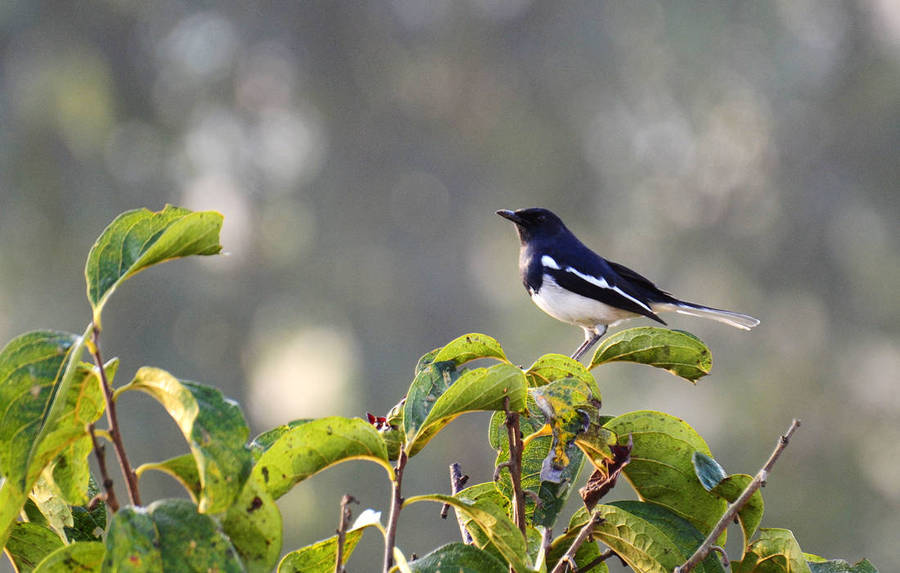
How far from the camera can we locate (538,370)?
1.38 metres

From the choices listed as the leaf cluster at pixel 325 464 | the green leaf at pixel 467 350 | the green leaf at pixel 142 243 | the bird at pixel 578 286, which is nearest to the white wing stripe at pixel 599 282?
the bird at pixel 578 286

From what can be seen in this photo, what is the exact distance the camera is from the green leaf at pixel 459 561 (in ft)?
3.58

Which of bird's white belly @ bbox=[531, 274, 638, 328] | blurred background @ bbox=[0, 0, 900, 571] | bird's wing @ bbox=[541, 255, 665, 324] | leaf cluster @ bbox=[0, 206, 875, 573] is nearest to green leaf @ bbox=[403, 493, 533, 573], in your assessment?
Result: leaf cluster @ bbox=[0, 206, 875, 573]

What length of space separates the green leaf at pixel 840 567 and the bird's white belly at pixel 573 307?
2.89 meters

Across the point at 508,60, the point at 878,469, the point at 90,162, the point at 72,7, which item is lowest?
the point at 878,469

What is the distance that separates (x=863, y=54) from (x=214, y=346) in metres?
8.84

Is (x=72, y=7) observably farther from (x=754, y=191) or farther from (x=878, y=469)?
(x=878, y=469)

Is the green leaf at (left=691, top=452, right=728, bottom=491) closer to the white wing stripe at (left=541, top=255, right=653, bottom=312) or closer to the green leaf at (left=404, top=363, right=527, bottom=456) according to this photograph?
the green leaf at (left=404, top=363, right=527, bottom=456)

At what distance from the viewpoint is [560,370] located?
1.36 m

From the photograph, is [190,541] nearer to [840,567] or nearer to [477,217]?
[840,567]

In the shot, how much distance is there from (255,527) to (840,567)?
2.61 ft

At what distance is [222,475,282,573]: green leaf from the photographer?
0.92 metres

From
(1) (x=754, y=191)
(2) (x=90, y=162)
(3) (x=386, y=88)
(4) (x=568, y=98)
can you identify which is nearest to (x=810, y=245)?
(1) (x=754, y=191)

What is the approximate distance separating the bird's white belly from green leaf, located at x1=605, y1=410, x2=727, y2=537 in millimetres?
2877
